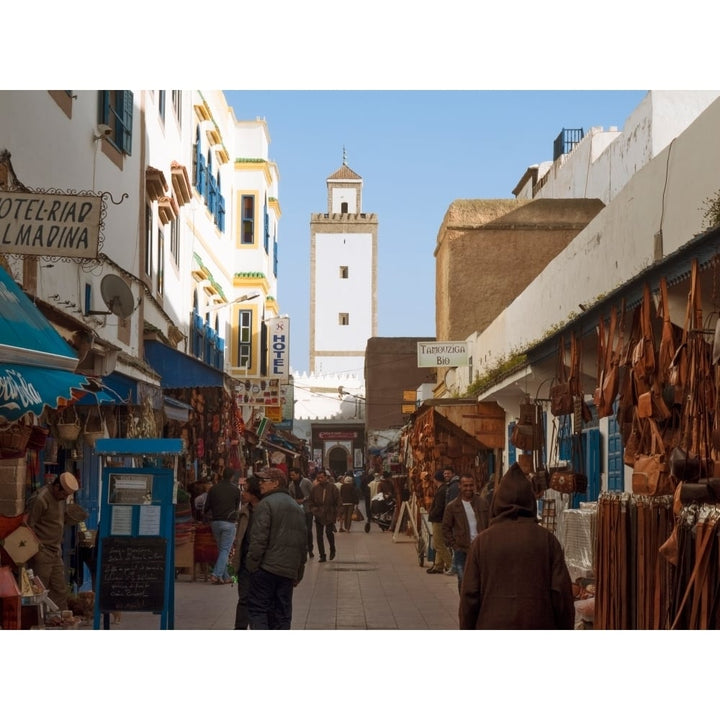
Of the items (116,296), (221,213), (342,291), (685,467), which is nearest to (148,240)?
(116,296)

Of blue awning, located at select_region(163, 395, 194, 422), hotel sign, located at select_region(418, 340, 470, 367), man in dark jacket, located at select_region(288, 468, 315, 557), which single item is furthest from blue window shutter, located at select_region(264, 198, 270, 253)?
blue awning, located at select_region(163, 395, 194, 422)

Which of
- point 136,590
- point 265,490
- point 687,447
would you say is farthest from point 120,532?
point 687,447

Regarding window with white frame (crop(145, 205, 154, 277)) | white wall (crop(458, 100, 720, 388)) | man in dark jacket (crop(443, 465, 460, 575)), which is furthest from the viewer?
window with white frame (crop(145, 205, 154, 277))

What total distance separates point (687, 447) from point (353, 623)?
6.28 metres

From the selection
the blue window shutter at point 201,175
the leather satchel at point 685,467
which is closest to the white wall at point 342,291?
the blue window shutter at point 201,175

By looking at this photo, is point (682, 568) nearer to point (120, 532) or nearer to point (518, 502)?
point (518, 502)

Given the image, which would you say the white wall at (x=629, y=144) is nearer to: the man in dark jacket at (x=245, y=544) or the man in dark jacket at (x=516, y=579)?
the man in dark jacket at (x=245, y=544)

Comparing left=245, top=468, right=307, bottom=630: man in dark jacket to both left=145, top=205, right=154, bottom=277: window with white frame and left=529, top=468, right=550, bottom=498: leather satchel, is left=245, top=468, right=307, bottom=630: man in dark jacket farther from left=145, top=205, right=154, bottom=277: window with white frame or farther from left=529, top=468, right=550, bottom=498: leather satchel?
left=145, top=205, right=154, bottom=277: window with white frame

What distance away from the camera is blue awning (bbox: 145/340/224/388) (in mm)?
16781

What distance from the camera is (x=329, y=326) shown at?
3295 inches

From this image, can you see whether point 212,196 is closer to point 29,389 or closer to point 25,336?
point 25,336

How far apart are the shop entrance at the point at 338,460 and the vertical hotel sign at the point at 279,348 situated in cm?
3708

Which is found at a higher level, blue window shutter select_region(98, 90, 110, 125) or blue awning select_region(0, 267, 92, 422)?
blue window shutter select_region(98, 90, 110, 125)

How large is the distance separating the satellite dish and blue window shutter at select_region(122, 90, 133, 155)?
2172 millimetres
